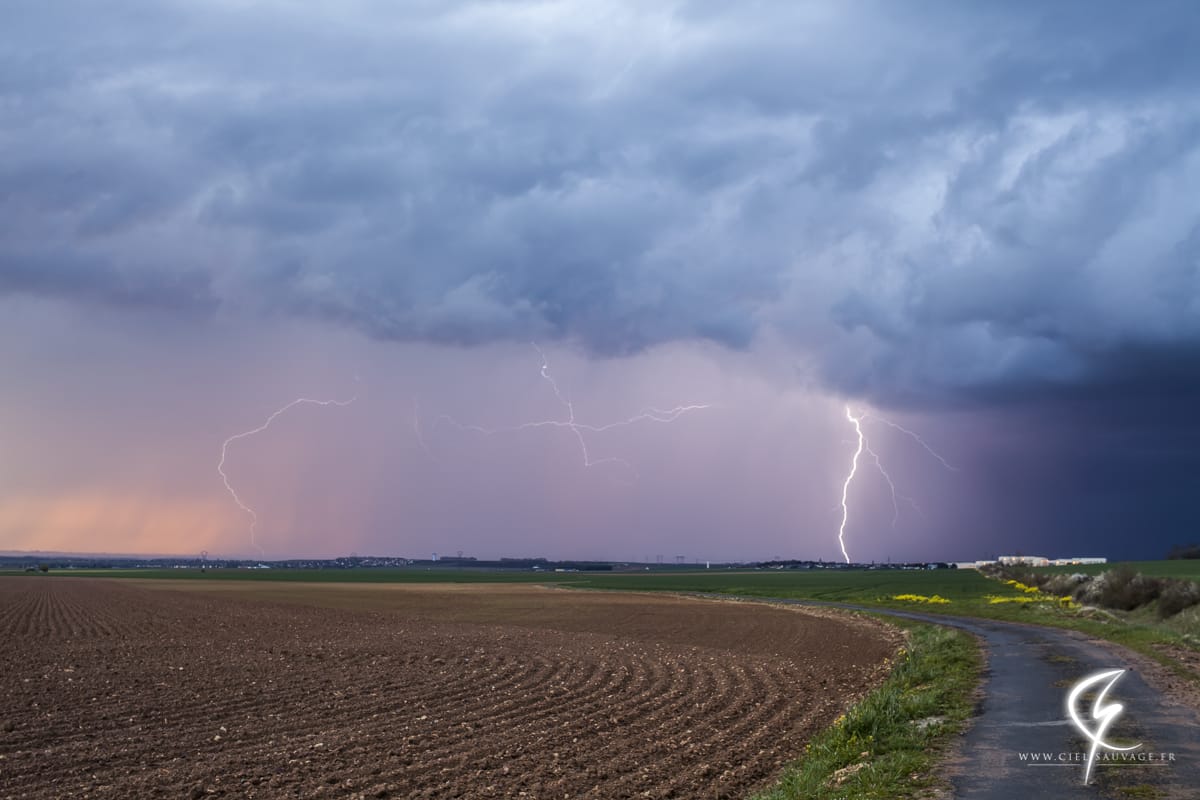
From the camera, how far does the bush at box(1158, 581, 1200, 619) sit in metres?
52.4

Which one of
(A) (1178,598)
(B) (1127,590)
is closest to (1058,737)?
(A) (1178,598)

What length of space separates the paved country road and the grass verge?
451 mm

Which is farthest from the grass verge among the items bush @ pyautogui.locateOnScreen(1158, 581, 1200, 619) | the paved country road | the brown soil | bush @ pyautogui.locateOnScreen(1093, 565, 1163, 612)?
bush @ pyautogui.locateOnScreen(1093, 565, 1163, 612)

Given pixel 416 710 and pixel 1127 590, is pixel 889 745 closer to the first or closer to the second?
pixel 416 710

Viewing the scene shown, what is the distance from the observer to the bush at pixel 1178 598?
172ft

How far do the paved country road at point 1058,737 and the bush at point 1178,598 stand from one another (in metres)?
30.2

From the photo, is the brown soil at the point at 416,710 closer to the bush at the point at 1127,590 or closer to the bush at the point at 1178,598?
the bush at the point at 1178,598

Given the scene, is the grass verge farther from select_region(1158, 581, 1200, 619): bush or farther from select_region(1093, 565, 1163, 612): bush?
select_region(1093, 565, 1163, 612): bush

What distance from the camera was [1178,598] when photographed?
2106 inches

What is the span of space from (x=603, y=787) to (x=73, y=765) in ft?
29.5

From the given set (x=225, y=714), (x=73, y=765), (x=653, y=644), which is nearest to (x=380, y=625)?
(x=653, y=644)

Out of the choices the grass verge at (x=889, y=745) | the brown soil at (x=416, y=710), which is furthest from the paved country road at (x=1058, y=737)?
the brown soil at (x=416, y=710)

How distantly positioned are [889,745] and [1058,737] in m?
2.65

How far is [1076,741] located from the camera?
14.8 m
